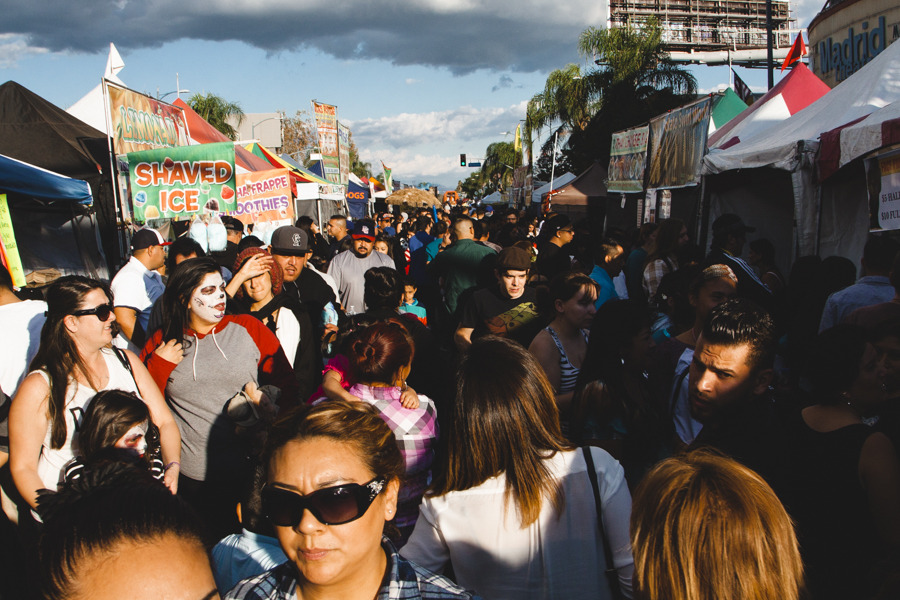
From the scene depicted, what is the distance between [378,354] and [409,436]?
405 millimetres

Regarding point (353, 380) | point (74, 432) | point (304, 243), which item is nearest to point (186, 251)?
point (304, 243)

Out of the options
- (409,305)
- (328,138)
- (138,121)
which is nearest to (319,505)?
(409,305)

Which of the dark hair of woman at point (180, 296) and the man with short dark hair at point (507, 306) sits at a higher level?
the dark hair of woman at point (180, 296)

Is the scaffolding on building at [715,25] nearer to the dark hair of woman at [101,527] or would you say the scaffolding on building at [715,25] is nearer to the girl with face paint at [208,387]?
the girl with face paint at [208,387]

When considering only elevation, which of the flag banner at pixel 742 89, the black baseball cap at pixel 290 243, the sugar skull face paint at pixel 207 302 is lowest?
the sugar skull face paint at pixel 207 302

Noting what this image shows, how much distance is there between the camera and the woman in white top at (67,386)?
2.66m

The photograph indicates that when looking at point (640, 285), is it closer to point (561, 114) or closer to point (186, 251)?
point (186, 251)

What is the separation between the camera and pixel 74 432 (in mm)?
2783

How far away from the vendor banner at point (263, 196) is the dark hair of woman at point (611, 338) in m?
9.15

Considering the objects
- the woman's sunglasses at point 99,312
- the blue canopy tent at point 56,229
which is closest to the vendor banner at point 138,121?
the blue canopy tent at point 56,229

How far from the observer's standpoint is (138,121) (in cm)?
842

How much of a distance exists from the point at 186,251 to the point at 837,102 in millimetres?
7562

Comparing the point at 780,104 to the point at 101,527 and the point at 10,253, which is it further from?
the point at 101,527

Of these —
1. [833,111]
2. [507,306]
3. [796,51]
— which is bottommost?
[507,306]
